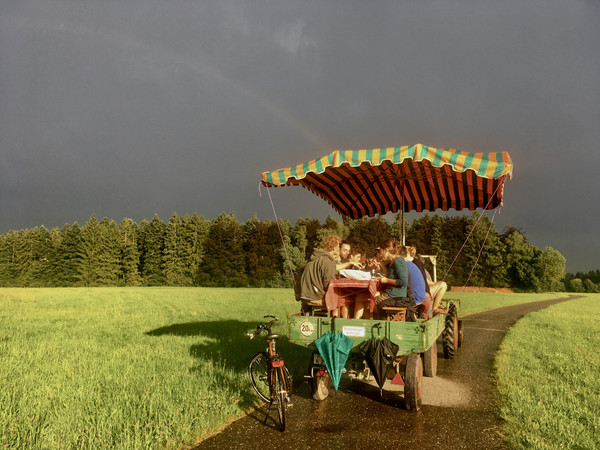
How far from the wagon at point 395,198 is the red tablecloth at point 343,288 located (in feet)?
0.98

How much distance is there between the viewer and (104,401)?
538cm

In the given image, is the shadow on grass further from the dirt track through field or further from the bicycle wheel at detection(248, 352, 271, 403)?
the dirt track through field

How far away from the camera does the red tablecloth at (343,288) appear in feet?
18.5

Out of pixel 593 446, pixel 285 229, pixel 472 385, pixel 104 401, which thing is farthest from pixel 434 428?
pixel 285 229

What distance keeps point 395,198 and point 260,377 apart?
22.9ft

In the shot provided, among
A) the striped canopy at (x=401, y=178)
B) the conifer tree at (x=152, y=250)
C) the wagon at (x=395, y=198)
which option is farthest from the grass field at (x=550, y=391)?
the conifer tree at (x=152, y=250)

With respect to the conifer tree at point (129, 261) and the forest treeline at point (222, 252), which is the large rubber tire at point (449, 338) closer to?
the forest treeline at point (222, 252)

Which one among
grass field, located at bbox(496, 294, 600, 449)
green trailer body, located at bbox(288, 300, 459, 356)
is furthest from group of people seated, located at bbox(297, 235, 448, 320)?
grass field, located at bbox(496, 294, 600, 449)

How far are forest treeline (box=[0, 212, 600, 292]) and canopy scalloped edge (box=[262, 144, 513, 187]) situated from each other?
5262 centimetres

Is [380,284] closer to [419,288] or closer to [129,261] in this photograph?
[419,288]

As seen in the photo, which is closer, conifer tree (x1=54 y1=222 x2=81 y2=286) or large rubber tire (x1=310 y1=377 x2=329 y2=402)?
large rubber tire (x1=310 y1=377 x2=329 y2=402)

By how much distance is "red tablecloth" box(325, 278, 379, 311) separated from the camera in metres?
5.65

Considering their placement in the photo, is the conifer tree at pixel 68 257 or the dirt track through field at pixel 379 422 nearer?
the dirt track through field at pixel 379 422

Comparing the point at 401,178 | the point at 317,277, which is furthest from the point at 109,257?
the point at 317,277
